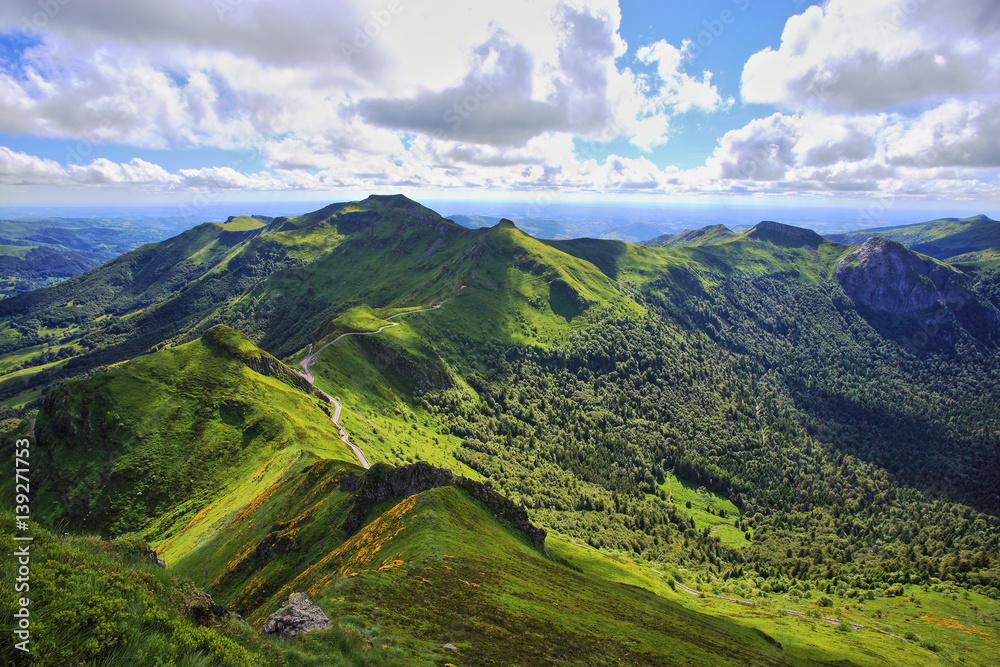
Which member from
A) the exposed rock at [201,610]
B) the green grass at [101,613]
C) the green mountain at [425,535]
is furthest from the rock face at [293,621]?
the green grass at [101,613]

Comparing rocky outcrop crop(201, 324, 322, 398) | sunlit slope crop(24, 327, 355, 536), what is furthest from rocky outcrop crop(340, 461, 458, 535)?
rocky outcrop crop(201, 324, 322, 398)

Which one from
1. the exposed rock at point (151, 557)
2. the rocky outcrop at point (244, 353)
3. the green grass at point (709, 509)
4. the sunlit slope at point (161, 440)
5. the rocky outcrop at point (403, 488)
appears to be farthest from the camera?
the green grass at point (709, 509)

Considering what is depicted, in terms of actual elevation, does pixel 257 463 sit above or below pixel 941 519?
above

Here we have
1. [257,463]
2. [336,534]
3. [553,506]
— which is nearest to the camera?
[336,534]

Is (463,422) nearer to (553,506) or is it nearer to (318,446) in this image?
(553,506)

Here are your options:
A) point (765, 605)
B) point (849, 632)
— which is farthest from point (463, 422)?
point (849, 632)

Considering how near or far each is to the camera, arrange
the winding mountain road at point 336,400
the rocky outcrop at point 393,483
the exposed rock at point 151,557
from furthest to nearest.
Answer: the winding mountain road at point 336,400 < the rocky outcrop at point 393,483 < the exposed rock at point 151,557

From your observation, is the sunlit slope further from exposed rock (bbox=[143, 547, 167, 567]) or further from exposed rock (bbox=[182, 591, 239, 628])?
exposed rock (bbox=[182, 591, 239, 628])

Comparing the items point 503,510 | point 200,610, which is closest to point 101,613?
point 200,610

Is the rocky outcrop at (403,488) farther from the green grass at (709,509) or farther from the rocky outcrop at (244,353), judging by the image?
the green grass at (709,509)
